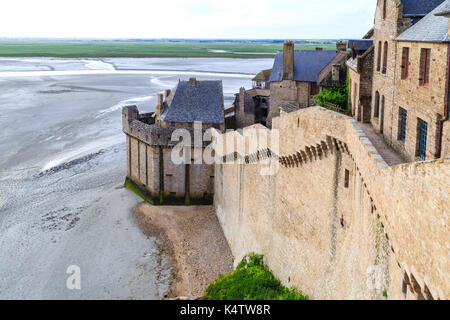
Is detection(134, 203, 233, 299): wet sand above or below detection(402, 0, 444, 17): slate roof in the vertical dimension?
below

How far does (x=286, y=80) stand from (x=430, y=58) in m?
26.3

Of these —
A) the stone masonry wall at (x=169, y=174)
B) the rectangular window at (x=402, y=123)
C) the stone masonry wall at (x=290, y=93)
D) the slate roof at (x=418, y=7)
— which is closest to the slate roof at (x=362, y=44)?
the slate roof at (x=418, y=7)

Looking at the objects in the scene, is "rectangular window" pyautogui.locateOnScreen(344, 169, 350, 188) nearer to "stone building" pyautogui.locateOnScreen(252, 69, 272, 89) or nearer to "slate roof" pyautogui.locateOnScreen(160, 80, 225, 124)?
"slate roof" pyautogui.locateOnScreen(160, 80, 225, 124)

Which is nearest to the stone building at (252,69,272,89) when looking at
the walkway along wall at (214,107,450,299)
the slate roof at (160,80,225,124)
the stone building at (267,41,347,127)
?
the stone building at (267,41,347,127)

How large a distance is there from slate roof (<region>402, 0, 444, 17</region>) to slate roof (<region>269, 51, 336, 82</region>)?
21.2m

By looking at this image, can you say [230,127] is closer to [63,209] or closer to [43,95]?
[63,209]

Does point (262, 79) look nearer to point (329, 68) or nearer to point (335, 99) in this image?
point (329, 68)

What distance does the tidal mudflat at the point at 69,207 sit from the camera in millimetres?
23438

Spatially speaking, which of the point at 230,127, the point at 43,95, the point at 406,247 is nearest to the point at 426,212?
the point at 406,247

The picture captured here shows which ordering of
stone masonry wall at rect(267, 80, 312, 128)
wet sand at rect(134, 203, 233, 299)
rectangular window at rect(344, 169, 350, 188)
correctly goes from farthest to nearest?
stone masonry wall at rect(267, 80, 312, 128) → wet sand at rect(134, 203, 233, 299) → rectangular window at rect(344, 169, 350, 188)

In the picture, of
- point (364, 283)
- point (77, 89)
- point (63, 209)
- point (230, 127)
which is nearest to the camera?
point (364, 283)

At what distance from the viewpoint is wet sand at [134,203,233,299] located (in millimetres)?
23344
